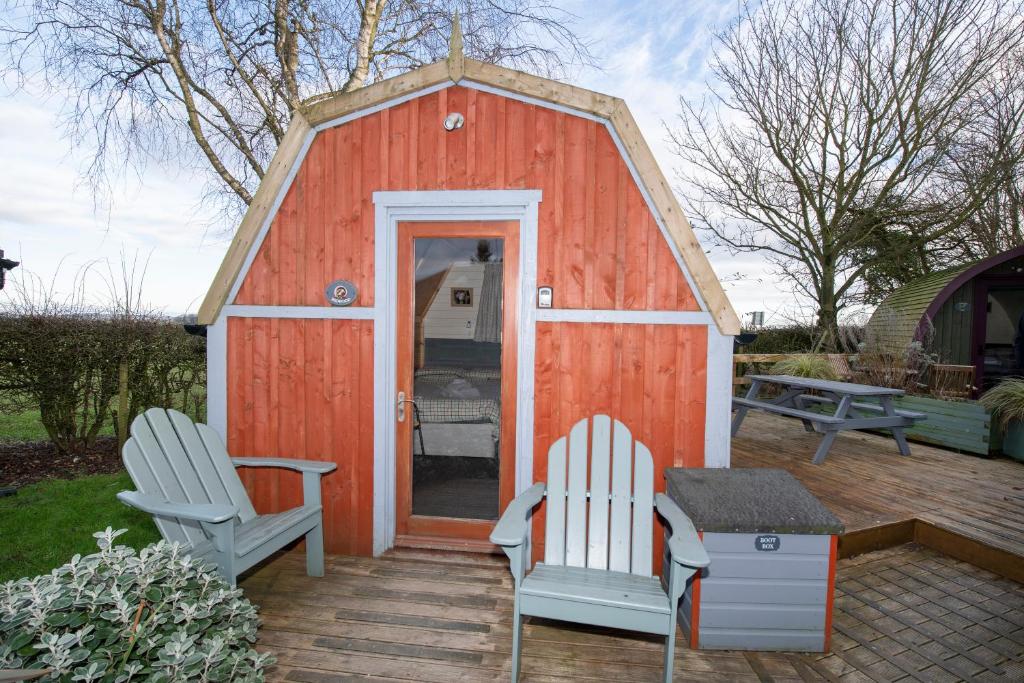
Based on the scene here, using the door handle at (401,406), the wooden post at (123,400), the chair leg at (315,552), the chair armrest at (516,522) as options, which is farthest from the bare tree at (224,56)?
the chair armrest at (516,522)

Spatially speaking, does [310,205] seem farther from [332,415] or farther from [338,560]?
[338,560]

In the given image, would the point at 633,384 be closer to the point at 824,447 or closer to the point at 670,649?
the point at 670,649

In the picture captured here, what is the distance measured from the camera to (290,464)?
2.96m

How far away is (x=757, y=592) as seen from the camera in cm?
231

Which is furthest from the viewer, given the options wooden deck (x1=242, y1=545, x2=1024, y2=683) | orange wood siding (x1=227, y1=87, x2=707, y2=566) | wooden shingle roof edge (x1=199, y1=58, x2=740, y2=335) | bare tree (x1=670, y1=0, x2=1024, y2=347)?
bare tree (x1=670, y1=0, x2=1024, y2=347)

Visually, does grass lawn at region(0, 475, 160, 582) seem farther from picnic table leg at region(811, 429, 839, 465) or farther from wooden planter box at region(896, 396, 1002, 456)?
wooden planter box at region(896, 396, 1002, 456)

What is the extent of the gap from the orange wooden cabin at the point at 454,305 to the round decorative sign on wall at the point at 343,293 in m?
0.02

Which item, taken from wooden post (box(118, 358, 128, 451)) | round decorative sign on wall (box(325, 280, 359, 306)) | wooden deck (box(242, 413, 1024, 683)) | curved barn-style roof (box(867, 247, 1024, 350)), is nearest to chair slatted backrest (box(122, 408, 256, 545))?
wooden deck (box(242, 413, 1024, 683))

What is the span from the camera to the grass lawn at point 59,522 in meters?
3.09

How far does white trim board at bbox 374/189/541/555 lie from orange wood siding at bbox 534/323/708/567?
93 mm

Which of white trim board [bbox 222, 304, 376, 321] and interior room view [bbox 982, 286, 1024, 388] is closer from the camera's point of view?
white trim board [bbox 222, 304, 376, 321]

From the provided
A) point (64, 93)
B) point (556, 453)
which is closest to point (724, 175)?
point (556, 453)

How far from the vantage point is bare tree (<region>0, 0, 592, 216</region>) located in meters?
5.94

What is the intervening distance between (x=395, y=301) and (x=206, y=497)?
4.92 feet
